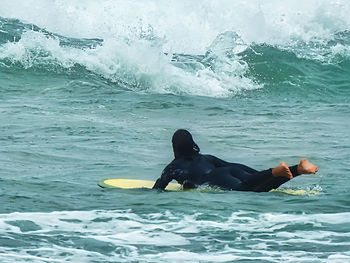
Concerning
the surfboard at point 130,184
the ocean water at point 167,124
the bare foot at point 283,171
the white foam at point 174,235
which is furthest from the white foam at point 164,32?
the white foam at point 174,235

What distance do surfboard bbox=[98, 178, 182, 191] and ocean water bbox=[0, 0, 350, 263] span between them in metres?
0.13

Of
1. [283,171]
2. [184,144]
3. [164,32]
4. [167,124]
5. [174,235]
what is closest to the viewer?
[174,235]

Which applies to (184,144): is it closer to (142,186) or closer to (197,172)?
(197,172)

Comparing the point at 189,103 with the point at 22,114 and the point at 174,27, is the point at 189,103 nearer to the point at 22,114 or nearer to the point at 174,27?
the point at 22,114

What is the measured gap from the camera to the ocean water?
249 inches

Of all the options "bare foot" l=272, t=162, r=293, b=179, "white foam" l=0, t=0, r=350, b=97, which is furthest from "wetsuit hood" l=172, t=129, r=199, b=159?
"white foam" l=0, t=0, r=350, b=97

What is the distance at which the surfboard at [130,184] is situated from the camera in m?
8.40

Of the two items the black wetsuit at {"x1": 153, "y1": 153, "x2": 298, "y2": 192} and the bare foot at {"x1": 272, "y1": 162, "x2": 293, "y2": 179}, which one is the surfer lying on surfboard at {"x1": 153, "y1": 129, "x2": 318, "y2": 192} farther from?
the bare foot at {"x1": 272, "y1": 162, "x2": 293, "y2": 179}

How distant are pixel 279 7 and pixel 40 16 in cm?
949

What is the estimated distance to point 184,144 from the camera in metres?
8.26

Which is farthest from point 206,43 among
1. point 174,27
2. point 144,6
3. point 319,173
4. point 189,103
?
point 319,173

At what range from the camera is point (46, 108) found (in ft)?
47.2

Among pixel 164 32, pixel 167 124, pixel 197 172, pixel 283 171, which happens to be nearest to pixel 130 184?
pixel 197 172

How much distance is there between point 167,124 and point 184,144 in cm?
539
